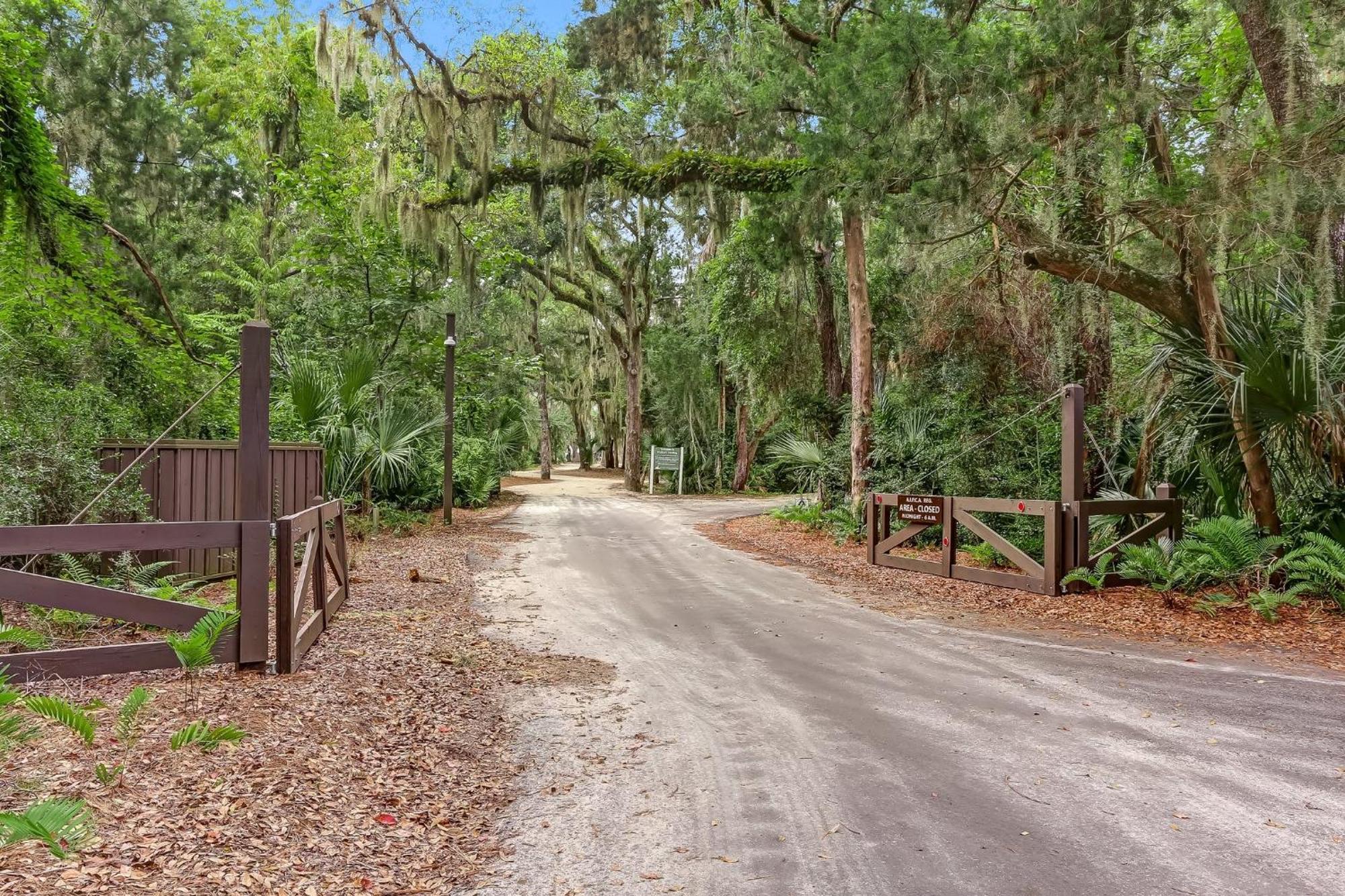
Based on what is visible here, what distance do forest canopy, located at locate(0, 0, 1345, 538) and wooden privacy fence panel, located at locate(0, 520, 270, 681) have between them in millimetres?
2438

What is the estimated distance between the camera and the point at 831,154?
29.3ft

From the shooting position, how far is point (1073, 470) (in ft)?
25.6

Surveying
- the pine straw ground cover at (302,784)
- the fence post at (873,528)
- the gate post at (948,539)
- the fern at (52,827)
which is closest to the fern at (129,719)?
the pine straw ground cover at (302,784)

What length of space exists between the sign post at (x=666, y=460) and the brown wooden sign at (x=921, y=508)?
45.7ft

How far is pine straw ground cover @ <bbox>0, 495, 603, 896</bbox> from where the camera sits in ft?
8.15

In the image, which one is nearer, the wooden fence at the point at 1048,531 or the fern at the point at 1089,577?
the fern at the point at 1089,577

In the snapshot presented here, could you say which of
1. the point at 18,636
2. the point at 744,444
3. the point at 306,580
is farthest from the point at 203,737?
the point at 744,444

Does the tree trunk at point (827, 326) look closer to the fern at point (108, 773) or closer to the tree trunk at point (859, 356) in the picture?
the tree trunk at point (859, 356)

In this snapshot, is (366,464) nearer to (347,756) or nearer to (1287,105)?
(347,756)

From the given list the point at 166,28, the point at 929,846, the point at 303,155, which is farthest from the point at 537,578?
the point at 166,28

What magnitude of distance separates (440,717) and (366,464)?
332 inches

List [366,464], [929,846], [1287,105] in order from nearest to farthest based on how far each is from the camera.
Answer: [929,846]
[1287,105]
[366,464]

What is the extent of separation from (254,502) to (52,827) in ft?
8.03

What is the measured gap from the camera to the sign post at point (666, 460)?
2328 cm
